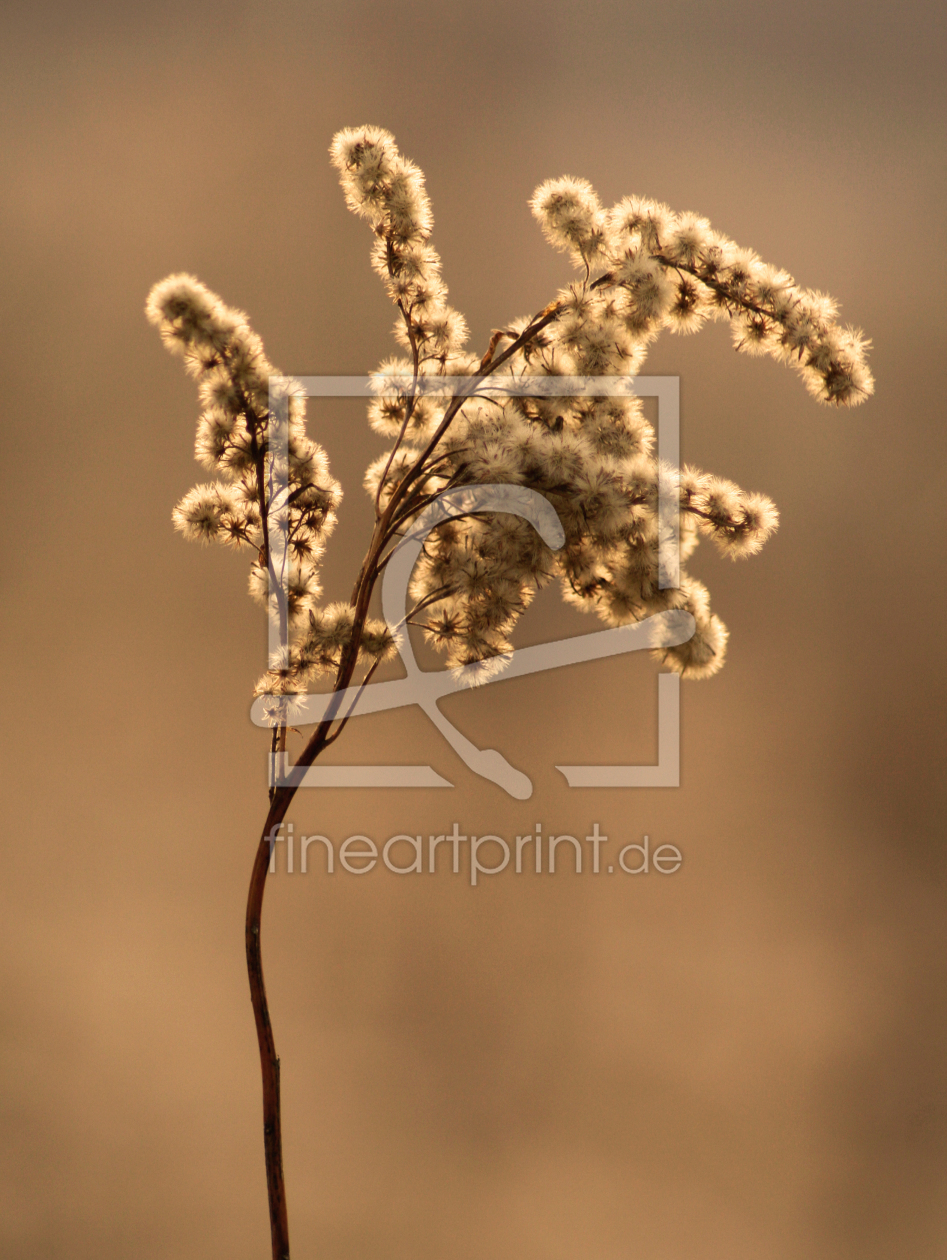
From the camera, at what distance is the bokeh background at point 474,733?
1.28 metres

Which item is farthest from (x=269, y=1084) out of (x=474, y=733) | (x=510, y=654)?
(x=474, y=733)

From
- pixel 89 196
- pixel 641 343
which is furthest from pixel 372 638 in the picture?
pixel 89 196

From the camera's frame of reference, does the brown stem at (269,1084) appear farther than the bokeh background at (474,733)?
No

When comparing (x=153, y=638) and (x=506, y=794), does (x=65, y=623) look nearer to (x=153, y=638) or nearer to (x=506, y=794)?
(x=153, y=638)

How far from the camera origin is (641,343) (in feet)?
2.58

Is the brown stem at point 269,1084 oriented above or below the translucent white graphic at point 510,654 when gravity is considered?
below

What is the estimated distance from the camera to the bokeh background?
1.28m

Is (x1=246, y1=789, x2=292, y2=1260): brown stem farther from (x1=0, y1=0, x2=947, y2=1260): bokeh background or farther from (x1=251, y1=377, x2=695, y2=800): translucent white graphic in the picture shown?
(x1=0, y1=0, x2=947, y2=1260): bokeh background

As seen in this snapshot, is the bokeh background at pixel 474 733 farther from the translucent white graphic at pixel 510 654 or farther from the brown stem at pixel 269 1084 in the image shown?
the brown stem at pixel 269 1084

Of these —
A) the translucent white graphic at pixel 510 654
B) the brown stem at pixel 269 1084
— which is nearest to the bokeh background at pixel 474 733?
the translucent white graphic at pixel 510 654

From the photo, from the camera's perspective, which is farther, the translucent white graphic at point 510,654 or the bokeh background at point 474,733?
the bokeh background at point 474,733

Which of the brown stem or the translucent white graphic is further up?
the translucent white graphic

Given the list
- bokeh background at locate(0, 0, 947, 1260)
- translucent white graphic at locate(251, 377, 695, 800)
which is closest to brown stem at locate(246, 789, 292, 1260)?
translucent white graphic at locate(251, 377, 695, 800)

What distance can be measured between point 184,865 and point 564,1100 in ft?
2.29
